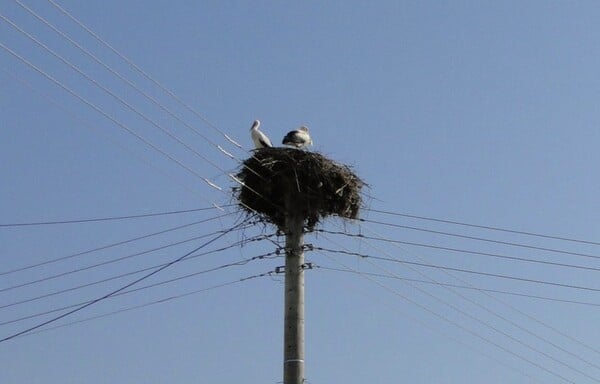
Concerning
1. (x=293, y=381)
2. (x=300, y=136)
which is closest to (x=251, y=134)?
(x=300, y=136)

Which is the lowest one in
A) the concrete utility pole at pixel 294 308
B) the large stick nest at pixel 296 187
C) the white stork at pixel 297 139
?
the concrete utility pole at pixel 294 308

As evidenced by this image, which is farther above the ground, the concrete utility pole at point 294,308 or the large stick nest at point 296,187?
the large stick nest at point 296,187

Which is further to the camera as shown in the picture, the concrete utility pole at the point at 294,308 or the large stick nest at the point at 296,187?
the large stick nest at the point at 296,187

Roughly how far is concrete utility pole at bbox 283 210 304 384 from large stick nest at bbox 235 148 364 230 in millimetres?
577

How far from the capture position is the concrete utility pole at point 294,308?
59.1 feet

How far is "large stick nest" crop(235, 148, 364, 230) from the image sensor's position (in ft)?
66.2

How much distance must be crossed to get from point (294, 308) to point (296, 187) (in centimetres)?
238

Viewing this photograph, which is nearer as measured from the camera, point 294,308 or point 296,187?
point 294,308

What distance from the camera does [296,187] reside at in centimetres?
2028

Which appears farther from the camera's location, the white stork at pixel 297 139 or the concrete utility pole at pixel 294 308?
the white stork at pixel 297 139

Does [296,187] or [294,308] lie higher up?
[296,187]

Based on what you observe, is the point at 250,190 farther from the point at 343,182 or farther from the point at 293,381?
the point at 293,381

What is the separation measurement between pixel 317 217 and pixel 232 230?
1449mm

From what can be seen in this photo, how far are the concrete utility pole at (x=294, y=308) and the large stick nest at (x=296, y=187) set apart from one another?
0.58 meters
